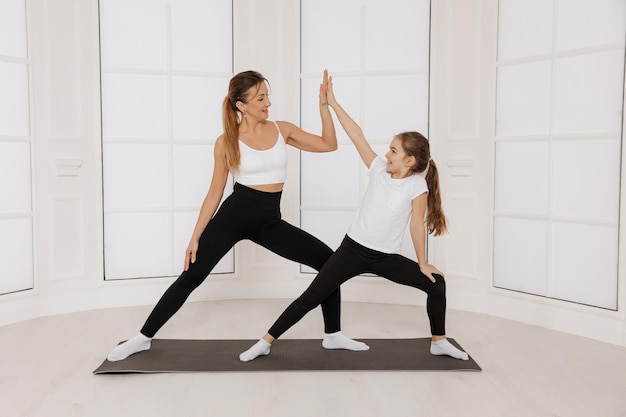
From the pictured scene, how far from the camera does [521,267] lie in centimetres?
365

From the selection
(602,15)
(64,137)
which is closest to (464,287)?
(602,15)

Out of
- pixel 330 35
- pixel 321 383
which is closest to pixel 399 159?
pixel 321 383

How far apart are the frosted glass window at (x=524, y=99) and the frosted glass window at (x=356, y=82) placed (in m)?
0.50

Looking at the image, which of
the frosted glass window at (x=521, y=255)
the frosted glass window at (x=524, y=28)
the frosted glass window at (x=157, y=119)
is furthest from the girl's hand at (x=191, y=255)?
the frosted glass window at (x=524, y=28)

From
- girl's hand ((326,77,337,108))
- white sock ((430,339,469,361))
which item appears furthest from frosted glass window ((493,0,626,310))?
girl's hand ((326,77,337,108))

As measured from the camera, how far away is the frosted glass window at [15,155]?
11.4 ft

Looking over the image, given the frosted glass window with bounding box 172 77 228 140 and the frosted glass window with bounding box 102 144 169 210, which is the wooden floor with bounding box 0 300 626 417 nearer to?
the frosted glass window with bounding box 102 144 169 210

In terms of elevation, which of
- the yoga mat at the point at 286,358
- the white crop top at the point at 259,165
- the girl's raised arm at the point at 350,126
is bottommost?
the yoga mat at the point at 286,358

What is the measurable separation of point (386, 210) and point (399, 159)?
243 mm

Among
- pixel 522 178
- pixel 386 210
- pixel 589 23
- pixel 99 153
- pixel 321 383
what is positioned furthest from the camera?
pixel 99 153

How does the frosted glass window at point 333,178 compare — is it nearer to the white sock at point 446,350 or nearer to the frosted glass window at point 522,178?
the frosted glass window at point 522,178

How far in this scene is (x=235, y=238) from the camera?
2.74m

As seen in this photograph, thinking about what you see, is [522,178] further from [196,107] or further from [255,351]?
[196,107]

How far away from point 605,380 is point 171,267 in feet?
9.06
